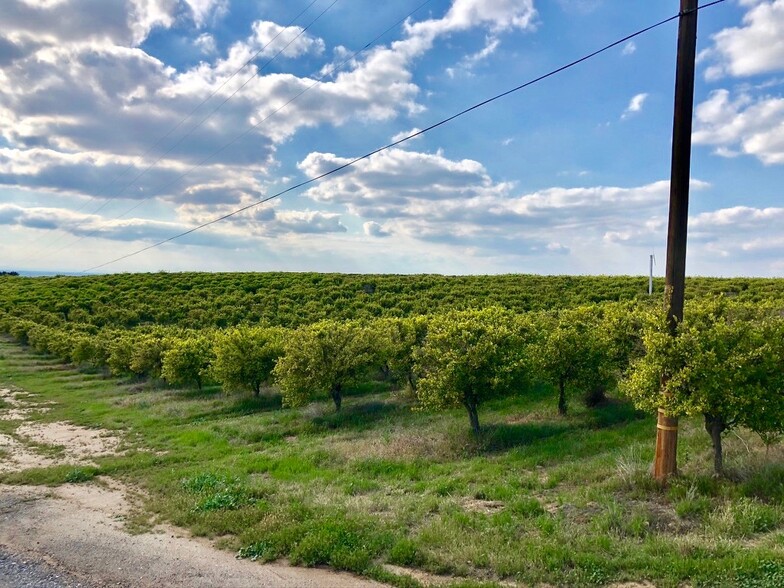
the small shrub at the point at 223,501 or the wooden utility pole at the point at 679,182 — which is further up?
the wooden utility pole at the point at 679,182

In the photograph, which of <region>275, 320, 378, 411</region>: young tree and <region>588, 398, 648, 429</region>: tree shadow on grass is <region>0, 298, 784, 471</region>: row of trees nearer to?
<region>275, 320, 378, 411</region>: young tree

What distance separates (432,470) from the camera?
1373 centimetres

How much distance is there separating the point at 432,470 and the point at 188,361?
21779 millimetres

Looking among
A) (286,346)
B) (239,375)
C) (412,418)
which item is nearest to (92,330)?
(239,375)

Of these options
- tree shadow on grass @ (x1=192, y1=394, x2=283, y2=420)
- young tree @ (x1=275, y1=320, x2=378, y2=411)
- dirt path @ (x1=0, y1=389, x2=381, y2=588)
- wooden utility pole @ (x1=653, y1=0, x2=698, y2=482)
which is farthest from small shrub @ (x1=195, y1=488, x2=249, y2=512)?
tree shadow on grass @ (x1=192, y1=394, x2=283, y2=420)

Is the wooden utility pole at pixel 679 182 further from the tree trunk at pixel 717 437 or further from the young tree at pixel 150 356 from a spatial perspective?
the young tree at pixel 150 356

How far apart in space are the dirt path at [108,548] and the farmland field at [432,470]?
456 millimetres

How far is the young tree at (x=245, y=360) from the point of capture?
88.8 feet

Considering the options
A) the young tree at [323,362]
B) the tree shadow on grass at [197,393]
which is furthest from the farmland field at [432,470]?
the tree shadow on grass at [197,393]

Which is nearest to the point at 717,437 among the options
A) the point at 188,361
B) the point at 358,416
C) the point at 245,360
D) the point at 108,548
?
the point at 108,548

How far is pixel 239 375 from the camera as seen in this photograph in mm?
27156

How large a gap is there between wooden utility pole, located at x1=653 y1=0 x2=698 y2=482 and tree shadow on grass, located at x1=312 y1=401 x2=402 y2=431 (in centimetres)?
1180

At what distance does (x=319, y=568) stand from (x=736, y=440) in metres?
10.5

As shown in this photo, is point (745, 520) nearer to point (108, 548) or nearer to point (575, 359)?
point (108, 548)
